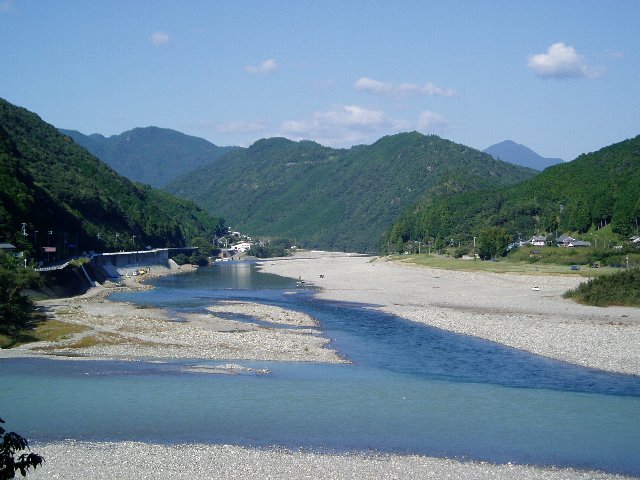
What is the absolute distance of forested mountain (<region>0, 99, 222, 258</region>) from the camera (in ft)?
253

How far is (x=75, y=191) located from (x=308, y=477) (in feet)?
333

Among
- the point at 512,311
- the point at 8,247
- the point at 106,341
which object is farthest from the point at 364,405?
the point at 8,247

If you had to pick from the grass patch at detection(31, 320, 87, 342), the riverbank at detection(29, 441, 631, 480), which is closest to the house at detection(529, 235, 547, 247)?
the grass patch at detection(31, 320, 87, 342)

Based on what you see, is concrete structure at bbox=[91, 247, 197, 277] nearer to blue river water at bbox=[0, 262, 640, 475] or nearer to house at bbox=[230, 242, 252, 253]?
blue river water at bbox=[0, 262, 640, 475]

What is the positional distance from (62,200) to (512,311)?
76.0 meters

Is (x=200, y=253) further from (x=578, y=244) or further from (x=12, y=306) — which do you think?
(x=12, y=306)

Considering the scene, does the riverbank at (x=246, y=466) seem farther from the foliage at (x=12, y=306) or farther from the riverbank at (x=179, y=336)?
the foliage at (x=12, y=306)

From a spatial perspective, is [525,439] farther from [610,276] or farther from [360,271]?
[360,271]

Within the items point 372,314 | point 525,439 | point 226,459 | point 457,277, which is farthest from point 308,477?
point 457,277

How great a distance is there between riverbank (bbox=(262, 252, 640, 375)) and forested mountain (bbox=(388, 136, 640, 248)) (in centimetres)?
2927

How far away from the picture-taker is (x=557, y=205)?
126 m

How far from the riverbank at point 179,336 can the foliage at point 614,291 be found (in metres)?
20.0

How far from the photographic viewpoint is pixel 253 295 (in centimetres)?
6750

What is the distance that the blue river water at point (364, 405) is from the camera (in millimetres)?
20297
